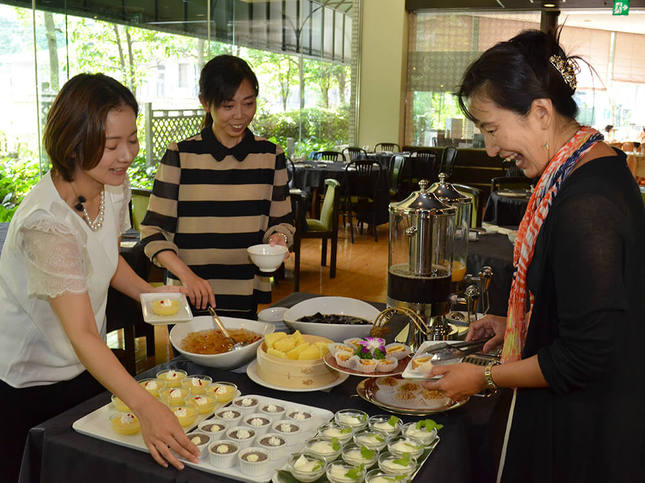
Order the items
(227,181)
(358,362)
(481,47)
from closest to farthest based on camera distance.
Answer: (358,362)
(227,181)
(481,47)

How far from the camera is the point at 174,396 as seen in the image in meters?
1.37

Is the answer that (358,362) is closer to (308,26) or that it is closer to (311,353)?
(311,353)

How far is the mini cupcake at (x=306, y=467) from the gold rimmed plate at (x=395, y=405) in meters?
0.31

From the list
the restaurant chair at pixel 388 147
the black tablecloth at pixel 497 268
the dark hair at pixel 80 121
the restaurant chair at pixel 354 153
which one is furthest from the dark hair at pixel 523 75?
the restaurant chair at pixel 388 147

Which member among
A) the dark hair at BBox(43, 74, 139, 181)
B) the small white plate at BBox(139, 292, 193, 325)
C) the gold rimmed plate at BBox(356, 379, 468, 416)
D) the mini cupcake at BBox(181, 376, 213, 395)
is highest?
the dark hair at BBox(43, 74, 139, 181)

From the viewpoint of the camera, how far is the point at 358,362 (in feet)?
4.90

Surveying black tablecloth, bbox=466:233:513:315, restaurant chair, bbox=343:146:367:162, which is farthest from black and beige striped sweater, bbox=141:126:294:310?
restaurant chair, bbox=343:146:367:162

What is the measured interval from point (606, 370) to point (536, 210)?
337mm

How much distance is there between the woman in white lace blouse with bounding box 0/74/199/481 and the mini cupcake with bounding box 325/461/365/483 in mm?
257

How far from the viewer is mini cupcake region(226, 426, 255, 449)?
1224mm

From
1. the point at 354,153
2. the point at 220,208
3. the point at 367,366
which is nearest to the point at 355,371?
the point at 367,366

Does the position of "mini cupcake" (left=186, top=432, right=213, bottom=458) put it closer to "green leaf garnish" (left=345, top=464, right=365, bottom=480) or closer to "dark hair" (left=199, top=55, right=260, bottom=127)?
"green leaf garnish" (left=345, top=464, right=365, bottom=480)

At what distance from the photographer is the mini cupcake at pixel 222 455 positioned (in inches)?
46.1

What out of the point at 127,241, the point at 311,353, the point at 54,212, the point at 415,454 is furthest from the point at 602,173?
the point at 127,241
